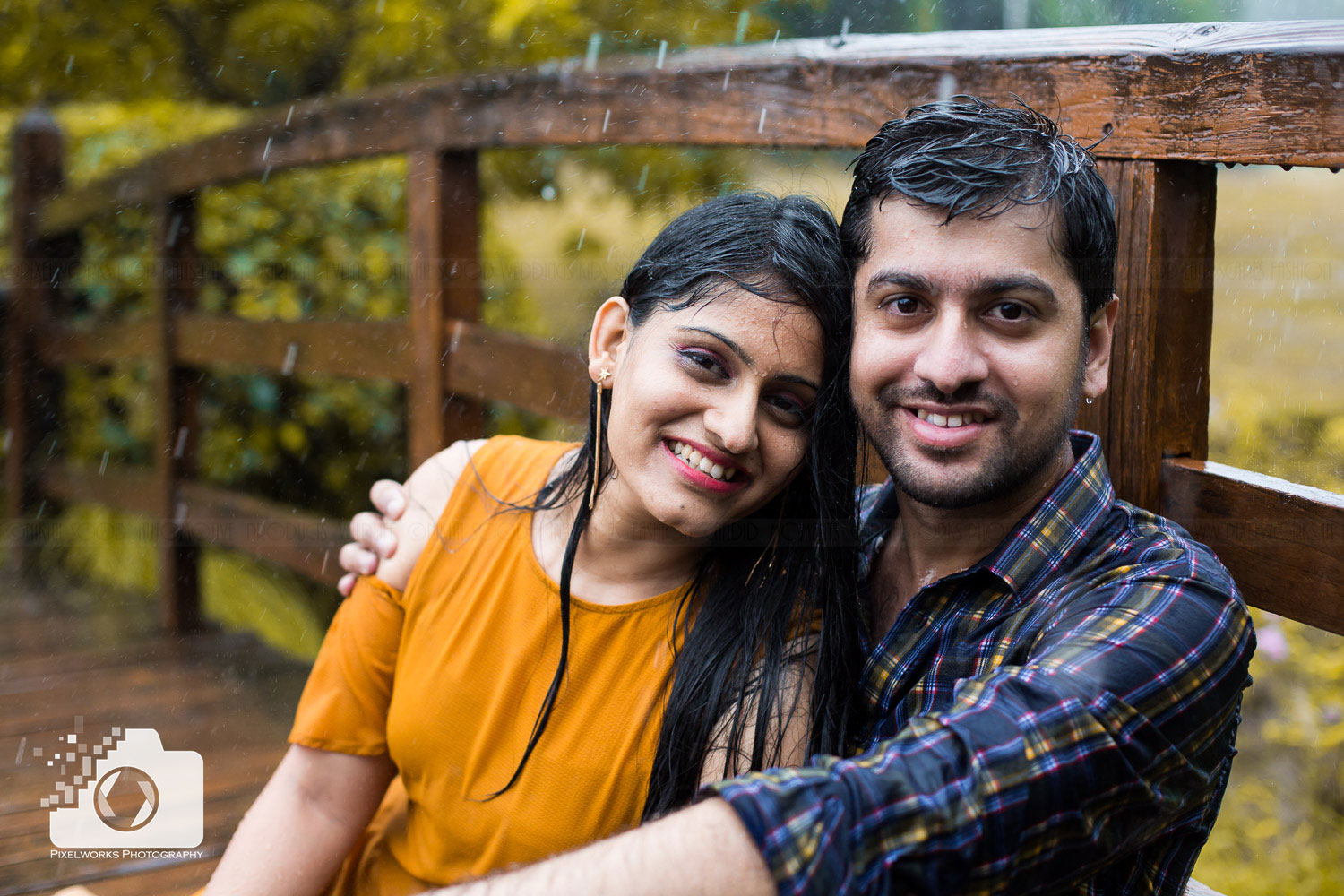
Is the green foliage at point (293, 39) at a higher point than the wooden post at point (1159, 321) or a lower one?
higher

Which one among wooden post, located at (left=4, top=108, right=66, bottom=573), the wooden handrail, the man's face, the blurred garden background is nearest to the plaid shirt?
the man's face

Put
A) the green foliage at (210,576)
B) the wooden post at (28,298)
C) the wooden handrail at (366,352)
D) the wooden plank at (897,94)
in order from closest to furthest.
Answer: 1. the wooden plank at (897,94)
2. the wooden handrail at (366,352)
3. the green foliage at (210,576)
4. the wooden post at (28,298)

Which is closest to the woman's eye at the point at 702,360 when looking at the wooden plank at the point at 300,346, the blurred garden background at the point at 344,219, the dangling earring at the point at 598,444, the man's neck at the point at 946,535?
the dangling earring at the point at 598,444

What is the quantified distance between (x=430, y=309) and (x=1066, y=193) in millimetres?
2054

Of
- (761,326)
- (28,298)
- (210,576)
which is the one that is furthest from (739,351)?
(28,298)

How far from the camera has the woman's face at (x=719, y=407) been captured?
1493mm

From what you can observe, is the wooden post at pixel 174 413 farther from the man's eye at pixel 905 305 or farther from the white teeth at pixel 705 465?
the man's eye at pixel 905 305

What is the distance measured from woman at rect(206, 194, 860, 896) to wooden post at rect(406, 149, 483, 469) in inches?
50.3

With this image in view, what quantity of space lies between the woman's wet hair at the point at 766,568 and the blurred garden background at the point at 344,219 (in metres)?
2.35

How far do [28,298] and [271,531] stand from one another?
8.73 feet

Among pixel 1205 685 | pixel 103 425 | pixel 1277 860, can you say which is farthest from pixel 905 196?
pixel 103 425

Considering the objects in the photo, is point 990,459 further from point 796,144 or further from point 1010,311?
point 796,144

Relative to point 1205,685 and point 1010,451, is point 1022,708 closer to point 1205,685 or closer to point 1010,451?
point 1205,685

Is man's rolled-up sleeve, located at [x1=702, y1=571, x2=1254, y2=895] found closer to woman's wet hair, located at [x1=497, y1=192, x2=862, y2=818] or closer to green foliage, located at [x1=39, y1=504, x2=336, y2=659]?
woman's wet hair, located at [x1=497, y1=192, x2=862, y2=818]
